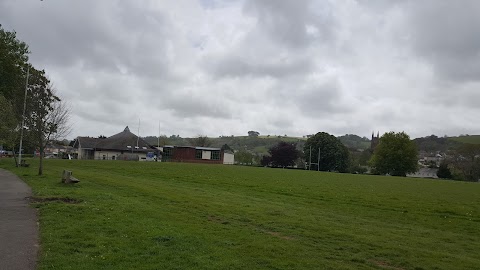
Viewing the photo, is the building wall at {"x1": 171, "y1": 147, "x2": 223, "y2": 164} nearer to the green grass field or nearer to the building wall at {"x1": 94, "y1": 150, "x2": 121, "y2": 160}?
the building wall at {"x1": 94, "y1": 150, "x2": 121, "y2": 160}

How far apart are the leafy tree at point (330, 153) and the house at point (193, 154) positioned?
2910 centimetres

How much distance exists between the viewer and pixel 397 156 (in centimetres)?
11519

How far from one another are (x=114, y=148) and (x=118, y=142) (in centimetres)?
265

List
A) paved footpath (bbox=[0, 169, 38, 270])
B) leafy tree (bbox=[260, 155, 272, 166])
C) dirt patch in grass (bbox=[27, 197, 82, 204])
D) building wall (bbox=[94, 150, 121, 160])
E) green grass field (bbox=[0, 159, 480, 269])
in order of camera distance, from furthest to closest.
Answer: leafy tree (bbox=[260, 155, 272, 166])
building wall (bbox=[94, 150, 121, 160])
dirt patch in grass (bbox=[27, 197, 82, 204])
green grass field (bbox=[0, 159, 480, 269])
paved footpath (bbox=[0, 169, 38, 270])

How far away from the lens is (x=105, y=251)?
26.7ft

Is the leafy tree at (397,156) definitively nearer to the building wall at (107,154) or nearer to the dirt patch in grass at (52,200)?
the building wall at (107,154)

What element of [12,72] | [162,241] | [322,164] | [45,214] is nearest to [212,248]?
[162,241]

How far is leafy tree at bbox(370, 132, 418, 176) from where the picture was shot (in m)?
115

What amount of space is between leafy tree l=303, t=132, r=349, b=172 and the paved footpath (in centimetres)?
11360

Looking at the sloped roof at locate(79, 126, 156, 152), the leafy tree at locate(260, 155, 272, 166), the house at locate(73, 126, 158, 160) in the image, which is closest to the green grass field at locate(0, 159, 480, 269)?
the house at locate(73, 126, 158, 160)

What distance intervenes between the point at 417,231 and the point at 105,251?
35.8 ft

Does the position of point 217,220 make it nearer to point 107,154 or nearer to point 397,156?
point 107,154

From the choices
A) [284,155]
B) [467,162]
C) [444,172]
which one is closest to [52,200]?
[284,155]

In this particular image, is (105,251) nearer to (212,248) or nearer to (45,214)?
(212,248)
